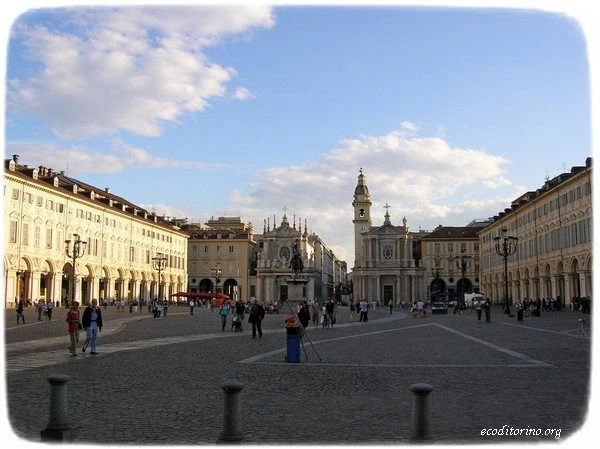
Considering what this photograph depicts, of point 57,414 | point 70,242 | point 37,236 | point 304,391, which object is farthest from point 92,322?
point 37,236

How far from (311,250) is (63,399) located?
12696cm

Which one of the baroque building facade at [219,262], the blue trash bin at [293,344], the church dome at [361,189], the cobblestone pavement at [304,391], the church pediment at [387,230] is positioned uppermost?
the church dome at [361,189]

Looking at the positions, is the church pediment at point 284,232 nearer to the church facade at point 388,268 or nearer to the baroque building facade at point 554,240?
the church facade at point 388,268

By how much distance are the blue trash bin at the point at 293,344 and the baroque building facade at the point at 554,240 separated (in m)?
33.8

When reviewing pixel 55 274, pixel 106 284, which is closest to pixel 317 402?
pixel 55 274

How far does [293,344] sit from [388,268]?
3941 inches

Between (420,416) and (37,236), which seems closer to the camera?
(420,416)

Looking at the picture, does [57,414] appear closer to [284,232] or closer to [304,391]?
[304,391]

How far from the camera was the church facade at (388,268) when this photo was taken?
4530 inches

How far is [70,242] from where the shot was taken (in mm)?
61188

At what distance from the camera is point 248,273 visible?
4582 inches

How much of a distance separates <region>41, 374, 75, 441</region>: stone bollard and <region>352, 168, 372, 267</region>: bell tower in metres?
119

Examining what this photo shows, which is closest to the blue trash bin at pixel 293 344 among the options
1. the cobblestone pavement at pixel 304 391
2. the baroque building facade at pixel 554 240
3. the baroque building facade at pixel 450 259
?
the cobblestone pavement at pixel 304 391

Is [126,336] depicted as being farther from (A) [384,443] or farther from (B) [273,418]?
(A) [384,443]
